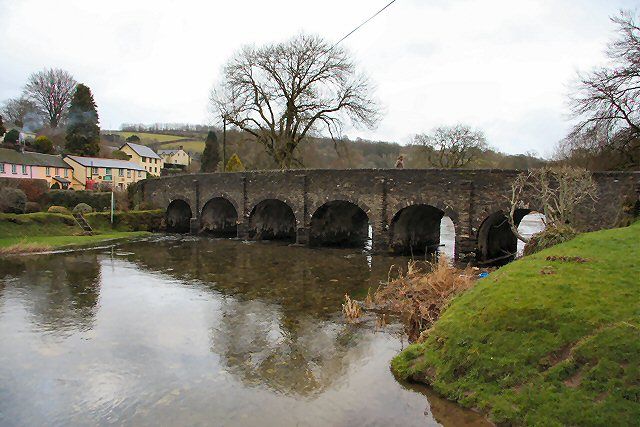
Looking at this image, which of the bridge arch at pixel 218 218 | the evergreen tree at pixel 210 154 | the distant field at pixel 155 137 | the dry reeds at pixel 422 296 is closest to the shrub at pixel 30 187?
the bridge arch at pixel 218 218

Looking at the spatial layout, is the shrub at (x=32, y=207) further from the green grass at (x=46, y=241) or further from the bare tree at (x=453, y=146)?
the bare tree at (x=453, y=146)

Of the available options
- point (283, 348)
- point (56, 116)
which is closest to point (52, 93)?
point (56, 116)

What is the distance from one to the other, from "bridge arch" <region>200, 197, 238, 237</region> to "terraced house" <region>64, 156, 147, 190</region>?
1296 cm

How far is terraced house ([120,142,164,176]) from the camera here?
61.4 m

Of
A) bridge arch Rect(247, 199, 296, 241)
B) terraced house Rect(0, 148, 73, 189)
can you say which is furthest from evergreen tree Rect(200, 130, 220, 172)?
bridge arch Rect(247, 199, 296, 241)

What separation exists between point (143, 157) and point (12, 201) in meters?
39.2

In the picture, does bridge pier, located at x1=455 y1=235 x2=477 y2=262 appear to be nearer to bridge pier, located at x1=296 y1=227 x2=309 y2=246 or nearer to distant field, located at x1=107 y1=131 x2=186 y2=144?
bridge pier, located at x1=296 y1=227 x2=309 y2=246

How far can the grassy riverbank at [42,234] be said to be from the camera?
2117cm

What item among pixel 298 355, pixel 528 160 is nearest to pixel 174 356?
pixel 298 355

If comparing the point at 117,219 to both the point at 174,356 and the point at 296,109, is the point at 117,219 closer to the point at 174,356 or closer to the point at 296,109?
the point at 296,109

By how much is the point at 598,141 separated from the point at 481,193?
8.87 meters

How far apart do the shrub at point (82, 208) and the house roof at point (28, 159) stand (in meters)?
12.6

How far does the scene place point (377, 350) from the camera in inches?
372

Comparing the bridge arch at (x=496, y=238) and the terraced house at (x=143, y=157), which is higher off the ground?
the terraced house at (x=143, y=157)
